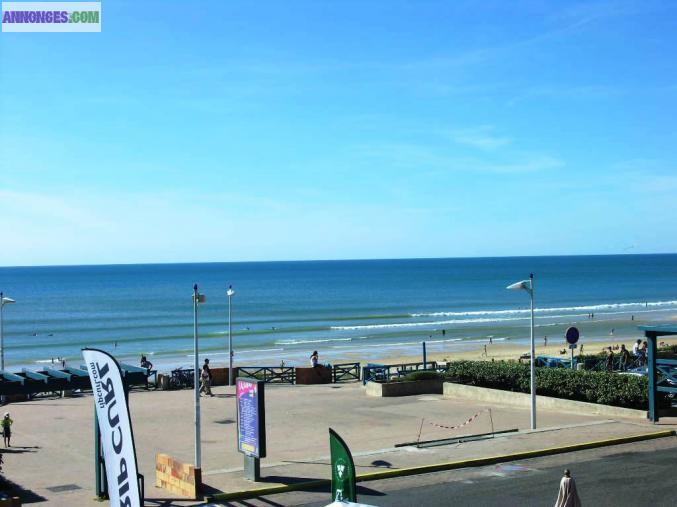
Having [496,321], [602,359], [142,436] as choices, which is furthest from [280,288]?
[142,436]

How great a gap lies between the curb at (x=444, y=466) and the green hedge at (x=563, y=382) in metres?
3.17

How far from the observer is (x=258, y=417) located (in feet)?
52.9

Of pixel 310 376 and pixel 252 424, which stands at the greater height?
pixel 252 424

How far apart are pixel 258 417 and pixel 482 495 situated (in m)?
4.69

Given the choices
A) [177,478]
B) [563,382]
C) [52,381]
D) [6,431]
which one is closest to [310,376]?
[563,382]

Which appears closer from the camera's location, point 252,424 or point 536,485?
point 536,485

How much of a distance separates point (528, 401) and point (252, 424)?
42.5 ft

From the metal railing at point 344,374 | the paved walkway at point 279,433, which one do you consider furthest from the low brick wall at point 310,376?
the paved walkway at point 279,433

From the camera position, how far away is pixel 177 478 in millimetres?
15844

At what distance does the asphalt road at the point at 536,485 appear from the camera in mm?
14586

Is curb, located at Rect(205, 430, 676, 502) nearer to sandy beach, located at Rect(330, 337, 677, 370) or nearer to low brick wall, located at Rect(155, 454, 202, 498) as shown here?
low brick wall, located at Rect(155, 454, 202, 498)

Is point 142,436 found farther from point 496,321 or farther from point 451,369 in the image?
point 496,321

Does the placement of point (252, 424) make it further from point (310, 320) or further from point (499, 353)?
point (310, 320)

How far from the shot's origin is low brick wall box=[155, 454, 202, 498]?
1527 centimetres
